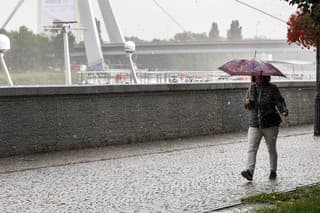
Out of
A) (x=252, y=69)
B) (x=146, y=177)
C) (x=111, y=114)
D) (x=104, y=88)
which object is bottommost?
(x=146, y=177)

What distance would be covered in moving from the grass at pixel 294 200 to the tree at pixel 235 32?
137 feet

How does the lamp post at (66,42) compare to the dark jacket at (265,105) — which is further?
the lamp post at (66,42)

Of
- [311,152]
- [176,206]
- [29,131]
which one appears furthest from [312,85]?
[176,206]

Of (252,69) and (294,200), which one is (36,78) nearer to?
(252,69)

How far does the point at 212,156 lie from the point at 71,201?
4771mm

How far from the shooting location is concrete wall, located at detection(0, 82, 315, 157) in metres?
12.1

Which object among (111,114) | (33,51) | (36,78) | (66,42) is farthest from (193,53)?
(111,114)

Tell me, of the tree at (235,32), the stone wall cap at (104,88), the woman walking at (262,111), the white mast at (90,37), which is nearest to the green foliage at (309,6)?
the woman walking at (262,111)

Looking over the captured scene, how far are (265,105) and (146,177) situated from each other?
1.97 meters

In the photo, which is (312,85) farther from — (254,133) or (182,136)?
(254,133)

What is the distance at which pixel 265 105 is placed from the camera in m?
9.21

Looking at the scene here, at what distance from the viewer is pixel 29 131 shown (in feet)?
39.9

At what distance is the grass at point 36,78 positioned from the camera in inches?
1455

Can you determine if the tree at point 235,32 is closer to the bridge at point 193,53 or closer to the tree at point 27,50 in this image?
the bridge at point 193,53
